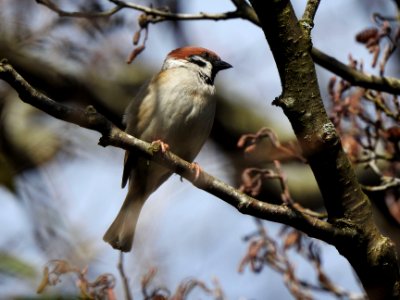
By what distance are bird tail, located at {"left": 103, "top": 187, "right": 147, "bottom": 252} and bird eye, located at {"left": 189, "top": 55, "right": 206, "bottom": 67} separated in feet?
2.90

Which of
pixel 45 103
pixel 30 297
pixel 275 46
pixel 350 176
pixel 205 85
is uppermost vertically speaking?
pixel 205 85

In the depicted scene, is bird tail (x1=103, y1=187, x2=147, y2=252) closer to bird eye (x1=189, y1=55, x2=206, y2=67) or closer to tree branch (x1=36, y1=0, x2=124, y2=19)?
bird eye (x1=189, y1=55, x2=206, y2=67)

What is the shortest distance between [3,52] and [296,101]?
2858mm

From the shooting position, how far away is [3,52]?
4398 mm

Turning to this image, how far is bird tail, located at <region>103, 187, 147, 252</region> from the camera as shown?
3.43 meters

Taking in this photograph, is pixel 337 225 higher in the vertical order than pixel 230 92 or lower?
lower

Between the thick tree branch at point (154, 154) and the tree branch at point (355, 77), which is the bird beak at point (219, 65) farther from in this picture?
the thick tree branch at point (154, 154)

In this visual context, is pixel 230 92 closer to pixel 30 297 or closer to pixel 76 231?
pixel 76 231

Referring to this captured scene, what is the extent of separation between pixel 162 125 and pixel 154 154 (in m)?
1.17

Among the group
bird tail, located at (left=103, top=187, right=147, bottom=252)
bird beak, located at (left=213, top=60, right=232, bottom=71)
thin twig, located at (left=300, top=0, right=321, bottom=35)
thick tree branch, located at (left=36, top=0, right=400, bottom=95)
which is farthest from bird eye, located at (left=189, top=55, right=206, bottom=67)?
thin twig, located at (left=300, top=0, right=321, bottom=35)

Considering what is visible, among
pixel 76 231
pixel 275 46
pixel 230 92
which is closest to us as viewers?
pixel 275 46

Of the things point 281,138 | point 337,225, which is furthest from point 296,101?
point 281,138

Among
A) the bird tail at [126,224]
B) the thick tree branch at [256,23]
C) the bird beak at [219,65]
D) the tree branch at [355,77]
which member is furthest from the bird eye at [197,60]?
the tree branch at [355,77]

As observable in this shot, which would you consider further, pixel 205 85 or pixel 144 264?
pixel 205 85
